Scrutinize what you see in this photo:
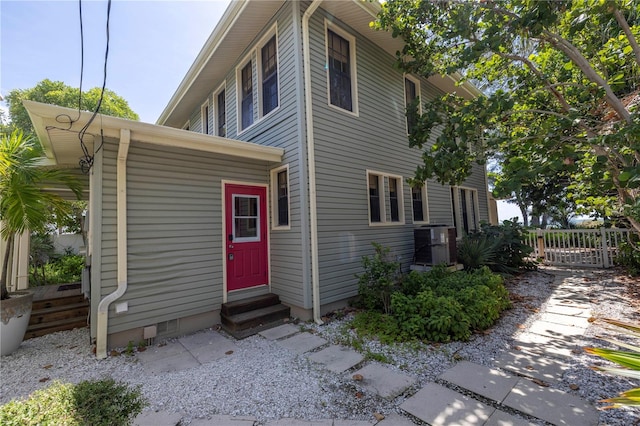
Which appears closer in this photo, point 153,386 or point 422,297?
point 153,386

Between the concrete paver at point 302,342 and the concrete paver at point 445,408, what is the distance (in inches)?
60.0

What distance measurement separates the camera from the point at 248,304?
4680 millimetres

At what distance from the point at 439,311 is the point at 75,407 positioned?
389 cm

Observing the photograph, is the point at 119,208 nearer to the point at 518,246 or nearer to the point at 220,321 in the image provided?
the point at 220,321

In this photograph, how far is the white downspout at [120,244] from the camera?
3572 millimetres

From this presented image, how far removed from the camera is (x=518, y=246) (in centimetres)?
803

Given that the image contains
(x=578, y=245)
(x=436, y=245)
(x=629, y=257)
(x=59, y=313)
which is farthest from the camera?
(x=578, y=245)

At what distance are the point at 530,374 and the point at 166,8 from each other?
6940 mm

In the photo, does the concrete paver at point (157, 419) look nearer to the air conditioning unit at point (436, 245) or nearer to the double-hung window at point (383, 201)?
the double-hung window at point (383, 201)

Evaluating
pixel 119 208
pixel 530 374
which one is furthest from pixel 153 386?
pixel 530 374

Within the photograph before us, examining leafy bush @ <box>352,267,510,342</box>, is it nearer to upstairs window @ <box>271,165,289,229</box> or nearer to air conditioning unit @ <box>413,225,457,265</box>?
air conditioning unit @ <box>413,225,457,265</box>

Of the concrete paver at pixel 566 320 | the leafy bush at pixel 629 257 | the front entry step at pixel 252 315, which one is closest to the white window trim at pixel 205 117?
the front entry step at pixel 252 315

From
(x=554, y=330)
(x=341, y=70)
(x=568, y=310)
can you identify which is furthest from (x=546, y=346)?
(x=341, y=70)

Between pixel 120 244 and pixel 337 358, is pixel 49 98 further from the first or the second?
pixel 337 358
